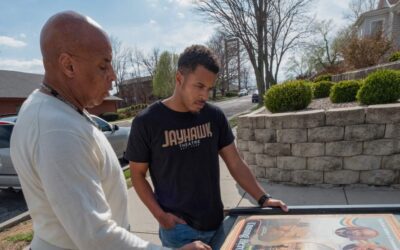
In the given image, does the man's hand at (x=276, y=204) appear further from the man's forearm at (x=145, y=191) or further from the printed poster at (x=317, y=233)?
the man's forearm at (x=145, y=191)

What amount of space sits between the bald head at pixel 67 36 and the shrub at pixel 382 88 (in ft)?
16.9

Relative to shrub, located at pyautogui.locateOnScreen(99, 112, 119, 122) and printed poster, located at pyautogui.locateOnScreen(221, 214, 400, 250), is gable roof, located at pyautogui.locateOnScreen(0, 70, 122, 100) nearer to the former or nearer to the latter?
shrub, located at pyautogui.locateOnScreen(99, 112, 119, 122)

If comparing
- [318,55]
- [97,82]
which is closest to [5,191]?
[97,82]

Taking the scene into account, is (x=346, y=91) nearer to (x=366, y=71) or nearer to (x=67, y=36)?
(x=366, y=71)

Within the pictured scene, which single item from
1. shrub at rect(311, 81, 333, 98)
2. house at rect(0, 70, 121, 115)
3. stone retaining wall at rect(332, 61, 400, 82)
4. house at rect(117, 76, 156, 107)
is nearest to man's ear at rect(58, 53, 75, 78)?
stone retaining wall at rect(332, 61, 400, 82)

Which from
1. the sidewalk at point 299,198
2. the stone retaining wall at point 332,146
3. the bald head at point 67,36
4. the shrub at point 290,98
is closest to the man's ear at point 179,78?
the bald head at point 67,36

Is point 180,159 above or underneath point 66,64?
underneath

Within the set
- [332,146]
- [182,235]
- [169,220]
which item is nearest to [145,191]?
[169,220]

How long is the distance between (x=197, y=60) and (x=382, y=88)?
173 inches

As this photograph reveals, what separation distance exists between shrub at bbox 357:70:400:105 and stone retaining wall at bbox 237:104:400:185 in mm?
536

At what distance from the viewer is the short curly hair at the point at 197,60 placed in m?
1.85

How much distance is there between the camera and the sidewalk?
4.15 m

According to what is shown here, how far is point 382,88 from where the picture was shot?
5.00 m

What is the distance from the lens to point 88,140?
43.0 inches
